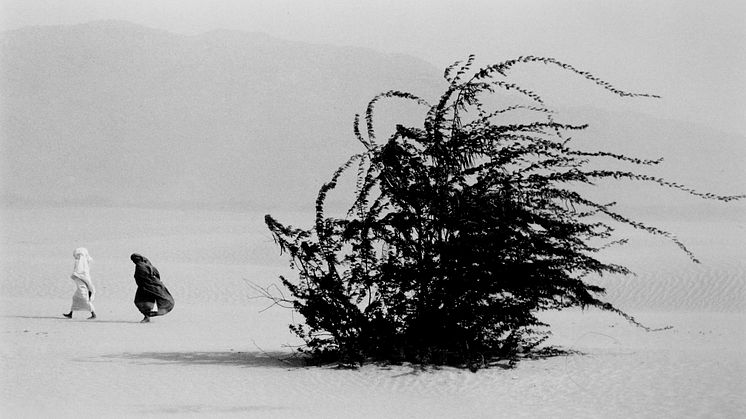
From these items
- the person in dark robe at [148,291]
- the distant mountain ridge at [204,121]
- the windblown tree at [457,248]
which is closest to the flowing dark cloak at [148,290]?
the person in dark robe at [148,291]

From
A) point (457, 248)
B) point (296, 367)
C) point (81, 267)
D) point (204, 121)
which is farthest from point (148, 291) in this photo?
point (204, 121)

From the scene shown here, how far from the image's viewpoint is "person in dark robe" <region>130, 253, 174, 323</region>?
17719 mm

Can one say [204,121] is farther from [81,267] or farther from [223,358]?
[223,358]

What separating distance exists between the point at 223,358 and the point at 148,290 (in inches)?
215

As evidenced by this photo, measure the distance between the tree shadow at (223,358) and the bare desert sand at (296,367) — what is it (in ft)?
0.08

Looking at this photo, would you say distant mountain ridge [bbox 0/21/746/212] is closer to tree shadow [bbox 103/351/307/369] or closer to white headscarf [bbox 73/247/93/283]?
white headscarf [bbox 73/247/93/283]

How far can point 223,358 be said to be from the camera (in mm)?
12992

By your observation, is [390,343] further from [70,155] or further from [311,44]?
[311,44]

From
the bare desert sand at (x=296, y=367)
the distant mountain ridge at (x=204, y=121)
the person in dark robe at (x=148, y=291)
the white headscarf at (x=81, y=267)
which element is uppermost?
the distant mountain ridge at (x=204, y=121)

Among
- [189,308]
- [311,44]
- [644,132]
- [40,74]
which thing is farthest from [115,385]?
[311,44]

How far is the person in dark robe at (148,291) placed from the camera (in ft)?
58.1

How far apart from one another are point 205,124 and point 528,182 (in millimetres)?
94618

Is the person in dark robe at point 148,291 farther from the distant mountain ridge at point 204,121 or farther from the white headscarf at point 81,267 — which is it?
the distant mountain ridge at point 204,121

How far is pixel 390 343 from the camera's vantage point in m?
11.8
